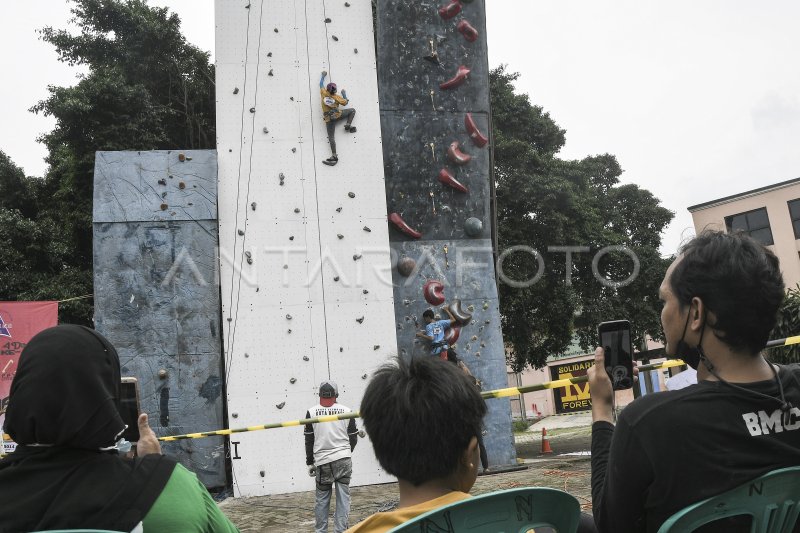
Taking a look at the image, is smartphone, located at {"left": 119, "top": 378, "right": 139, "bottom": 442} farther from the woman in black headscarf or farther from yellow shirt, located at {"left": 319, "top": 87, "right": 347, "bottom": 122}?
yellow shirt, located at {"left": 319, "top": 87, "right": 347, "bottom": 122}

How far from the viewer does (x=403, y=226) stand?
12742 millimetres

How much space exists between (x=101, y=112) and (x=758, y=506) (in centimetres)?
1679

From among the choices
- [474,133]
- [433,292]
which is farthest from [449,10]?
[433,292]

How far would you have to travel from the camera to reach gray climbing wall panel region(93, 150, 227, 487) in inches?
447

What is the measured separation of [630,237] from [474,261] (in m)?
11.8

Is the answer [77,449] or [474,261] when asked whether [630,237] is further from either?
[77,449]

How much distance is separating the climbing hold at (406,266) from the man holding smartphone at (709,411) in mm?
10527

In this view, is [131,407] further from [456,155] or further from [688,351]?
[456,155]

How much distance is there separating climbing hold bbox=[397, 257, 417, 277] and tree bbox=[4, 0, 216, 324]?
7.12 metres

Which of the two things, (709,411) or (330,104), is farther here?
(330,104)

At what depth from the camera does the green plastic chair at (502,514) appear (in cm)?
156


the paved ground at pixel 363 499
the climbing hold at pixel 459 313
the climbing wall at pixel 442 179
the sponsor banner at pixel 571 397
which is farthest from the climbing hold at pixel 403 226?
the paved ground at pixel 363 499

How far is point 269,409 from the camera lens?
11.4 meters

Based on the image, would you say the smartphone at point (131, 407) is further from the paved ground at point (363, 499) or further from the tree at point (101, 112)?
the tree at point (101, 112)
